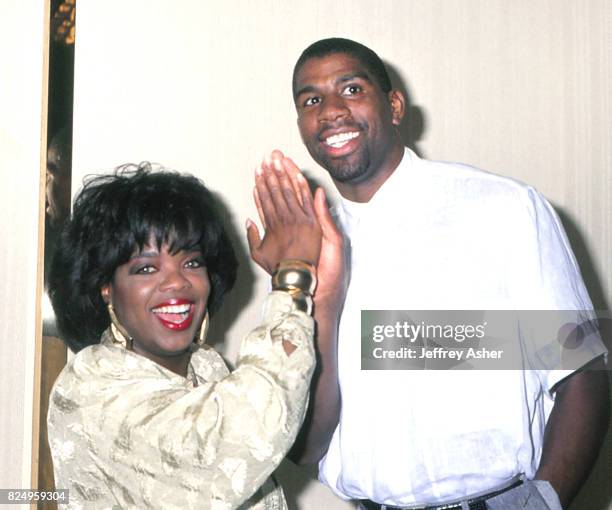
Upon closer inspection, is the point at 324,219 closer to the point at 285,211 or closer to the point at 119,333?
the point at 285,211

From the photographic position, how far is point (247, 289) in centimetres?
262

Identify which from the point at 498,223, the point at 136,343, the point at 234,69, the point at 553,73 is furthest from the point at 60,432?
the point at 553,73

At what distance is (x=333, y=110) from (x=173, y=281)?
52 cm

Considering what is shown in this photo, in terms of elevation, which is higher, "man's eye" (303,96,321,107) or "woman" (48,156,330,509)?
"man's eye" (303,96,321,107)

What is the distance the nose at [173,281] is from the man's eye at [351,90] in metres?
0.55

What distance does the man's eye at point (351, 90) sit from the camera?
1990mm

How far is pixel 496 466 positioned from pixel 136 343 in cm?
74

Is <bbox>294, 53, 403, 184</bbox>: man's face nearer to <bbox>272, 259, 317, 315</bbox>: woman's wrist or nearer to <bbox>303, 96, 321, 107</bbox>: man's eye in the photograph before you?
<bbox>303, 96, 321, 107</bbox>: man's eye

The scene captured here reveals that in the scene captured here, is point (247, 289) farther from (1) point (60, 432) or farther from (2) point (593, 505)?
(2) point (593, 505)

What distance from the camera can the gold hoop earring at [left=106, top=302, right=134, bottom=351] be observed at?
1.79 meters

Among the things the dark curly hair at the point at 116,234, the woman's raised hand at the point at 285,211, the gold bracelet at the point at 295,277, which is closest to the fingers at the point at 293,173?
the woman's raised hand at the point at 285,211

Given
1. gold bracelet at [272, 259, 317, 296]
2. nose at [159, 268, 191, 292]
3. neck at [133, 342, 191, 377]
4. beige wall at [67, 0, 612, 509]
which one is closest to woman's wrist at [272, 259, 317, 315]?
gold bracelet at [272, 259, 317, 296]

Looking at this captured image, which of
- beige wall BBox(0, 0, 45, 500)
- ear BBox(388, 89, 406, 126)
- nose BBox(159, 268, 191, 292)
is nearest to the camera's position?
nose BBox(159, 268, 191, 292)

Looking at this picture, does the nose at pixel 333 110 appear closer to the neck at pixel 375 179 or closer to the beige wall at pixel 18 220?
the neck at pixel 375 179
